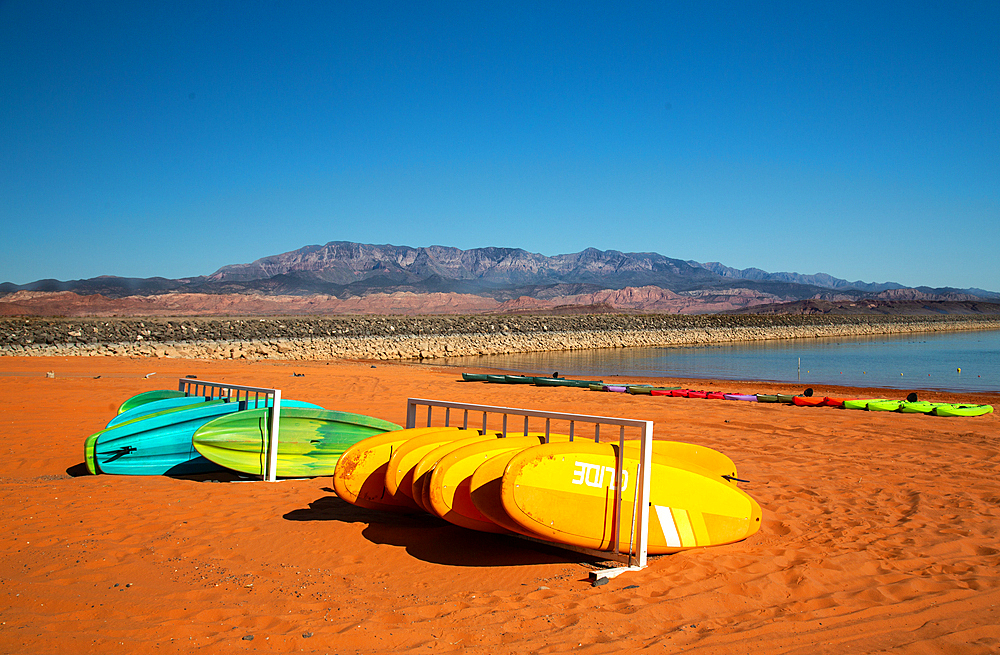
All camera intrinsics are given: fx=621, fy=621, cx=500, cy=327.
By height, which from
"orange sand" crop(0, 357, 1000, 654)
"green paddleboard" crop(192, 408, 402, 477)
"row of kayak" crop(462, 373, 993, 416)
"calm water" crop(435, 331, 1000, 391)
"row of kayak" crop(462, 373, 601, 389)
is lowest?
"calm water" crop(435, 331, 1000, 391)

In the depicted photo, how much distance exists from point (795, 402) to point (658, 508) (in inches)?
458

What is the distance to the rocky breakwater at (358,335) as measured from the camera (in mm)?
30844

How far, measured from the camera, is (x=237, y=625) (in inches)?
144

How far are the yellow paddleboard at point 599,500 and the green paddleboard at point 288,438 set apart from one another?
389cm

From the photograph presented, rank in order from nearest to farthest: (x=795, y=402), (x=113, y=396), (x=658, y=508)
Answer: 1. (x=658, y=508)
2. (x=113, y=396)
3. (x=795, y=402)

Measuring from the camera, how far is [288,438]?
24.8 feet

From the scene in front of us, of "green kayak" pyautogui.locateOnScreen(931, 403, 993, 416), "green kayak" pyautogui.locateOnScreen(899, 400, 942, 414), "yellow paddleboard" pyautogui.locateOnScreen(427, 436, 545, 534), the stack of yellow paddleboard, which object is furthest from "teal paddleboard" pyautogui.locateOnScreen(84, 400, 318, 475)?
"green kayak" pyautogui.locateOnScreen(931, 403, 993, 416)

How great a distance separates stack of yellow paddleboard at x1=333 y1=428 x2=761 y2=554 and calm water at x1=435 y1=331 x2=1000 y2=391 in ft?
68.1

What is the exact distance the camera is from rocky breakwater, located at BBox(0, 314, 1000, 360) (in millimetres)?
30844

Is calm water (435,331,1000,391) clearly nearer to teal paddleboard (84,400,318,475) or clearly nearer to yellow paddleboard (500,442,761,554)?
teal paddleboard (84,400,318,475)

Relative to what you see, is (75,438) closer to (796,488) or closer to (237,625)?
(237,625)

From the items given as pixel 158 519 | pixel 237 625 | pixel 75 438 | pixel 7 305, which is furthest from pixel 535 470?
pixel 7 305

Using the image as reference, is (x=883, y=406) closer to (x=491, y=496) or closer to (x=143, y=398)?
(x=491, y=496)

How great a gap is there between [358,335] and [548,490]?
1553 inches
